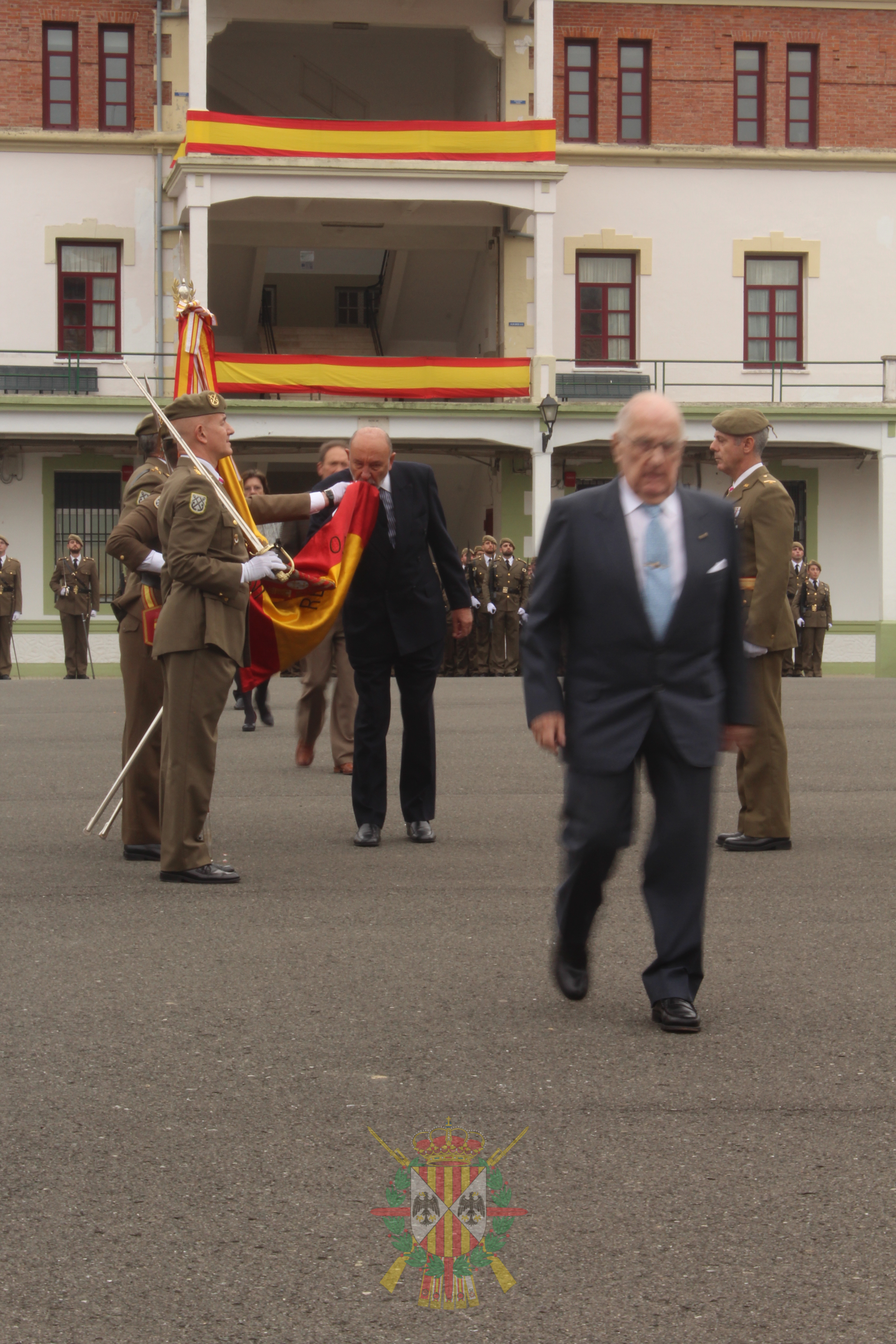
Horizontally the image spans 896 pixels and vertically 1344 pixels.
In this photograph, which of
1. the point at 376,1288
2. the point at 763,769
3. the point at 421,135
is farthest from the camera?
the point at 421,135

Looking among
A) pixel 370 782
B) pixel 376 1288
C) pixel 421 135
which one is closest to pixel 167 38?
pixel 421 135

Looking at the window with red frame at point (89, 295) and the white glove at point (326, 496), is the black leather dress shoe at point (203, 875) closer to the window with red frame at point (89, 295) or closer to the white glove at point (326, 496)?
the white glove at point (326, 496)

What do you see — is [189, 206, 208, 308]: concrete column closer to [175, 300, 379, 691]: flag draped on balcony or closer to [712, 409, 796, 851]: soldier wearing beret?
[175, 300, 379, 691]: flag draped on balcony

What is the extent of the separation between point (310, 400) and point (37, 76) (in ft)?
24.8

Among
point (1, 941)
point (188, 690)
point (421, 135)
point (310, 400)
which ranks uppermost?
point (421, 135)

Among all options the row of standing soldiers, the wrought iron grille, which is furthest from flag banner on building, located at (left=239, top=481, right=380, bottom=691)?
the wrought iron grille

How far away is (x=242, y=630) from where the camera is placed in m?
7.63

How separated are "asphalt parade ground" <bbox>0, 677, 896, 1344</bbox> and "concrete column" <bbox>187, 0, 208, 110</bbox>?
2308 cm

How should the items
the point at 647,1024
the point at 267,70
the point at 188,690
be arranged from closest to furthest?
1. the point at 647,1024
2. the point at 188,690
3. the point at 267,70

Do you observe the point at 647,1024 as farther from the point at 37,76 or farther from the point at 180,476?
the point at 37,76

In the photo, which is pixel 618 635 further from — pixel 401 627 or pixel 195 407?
pixel 401 627

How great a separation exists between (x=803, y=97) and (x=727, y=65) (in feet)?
5.32

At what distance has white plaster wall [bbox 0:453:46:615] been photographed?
30.6m

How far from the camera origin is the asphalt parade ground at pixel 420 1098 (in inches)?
131
